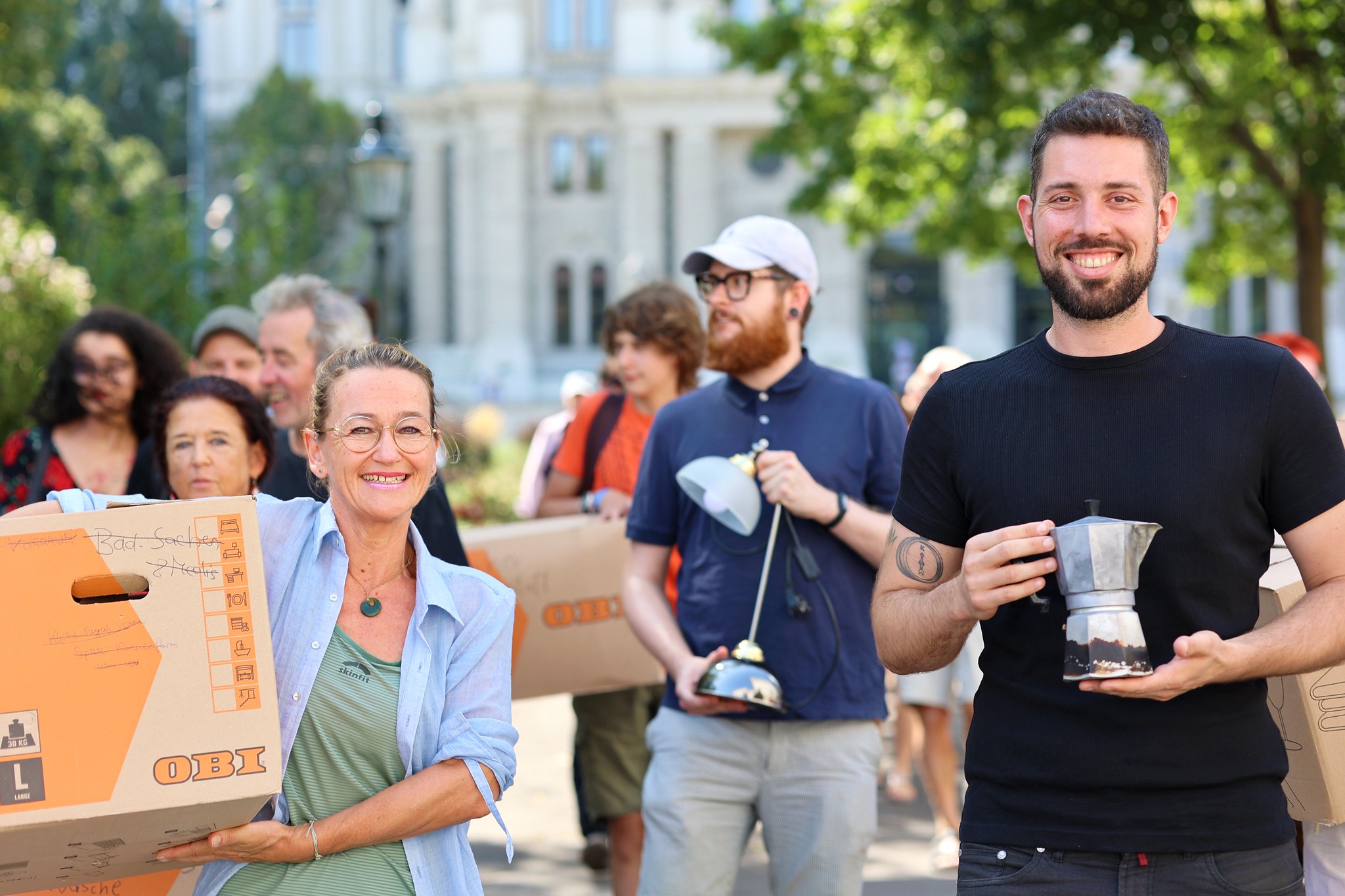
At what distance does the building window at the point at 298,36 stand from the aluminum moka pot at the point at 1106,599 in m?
56.6

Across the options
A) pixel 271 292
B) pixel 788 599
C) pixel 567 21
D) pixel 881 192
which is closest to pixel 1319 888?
pixel 788 599

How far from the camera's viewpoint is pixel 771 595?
→ 4.40 meters

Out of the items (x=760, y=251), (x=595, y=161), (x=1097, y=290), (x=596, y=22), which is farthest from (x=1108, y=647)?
(x=596, y=22)

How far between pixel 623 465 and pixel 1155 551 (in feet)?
12.4

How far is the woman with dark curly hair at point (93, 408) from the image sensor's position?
5.67 metres

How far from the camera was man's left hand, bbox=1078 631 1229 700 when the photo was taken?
98.7 inches

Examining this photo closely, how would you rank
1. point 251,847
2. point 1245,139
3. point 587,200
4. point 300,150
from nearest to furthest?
point 251,847
point 1245,139
point 300,150
point 587,200

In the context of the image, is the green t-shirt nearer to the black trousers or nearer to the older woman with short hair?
the older woman with short hair

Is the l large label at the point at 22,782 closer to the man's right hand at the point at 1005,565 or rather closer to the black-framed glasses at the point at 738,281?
the man's right hand at the point at 1005,565

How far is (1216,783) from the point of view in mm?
2678

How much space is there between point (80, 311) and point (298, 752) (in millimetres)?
13024

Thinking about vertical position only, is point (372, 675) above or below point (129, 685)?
below

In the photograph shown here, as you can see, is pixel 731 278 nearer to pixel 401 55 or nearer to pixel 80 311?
pixel 80 311

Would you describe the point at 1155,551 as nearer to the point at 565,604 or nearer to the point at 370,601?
the point at 370,601
